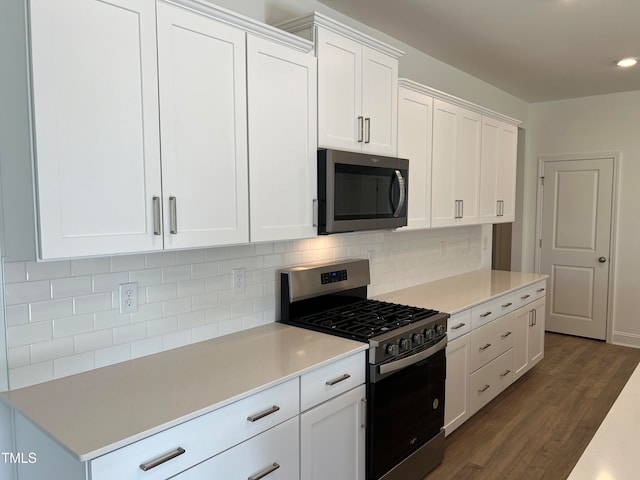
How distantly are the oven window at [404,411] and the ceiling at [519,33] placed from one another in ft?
6.73

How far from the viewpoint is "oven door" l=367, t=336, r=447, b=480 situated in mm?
2256

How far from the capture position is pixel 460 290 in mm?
3605

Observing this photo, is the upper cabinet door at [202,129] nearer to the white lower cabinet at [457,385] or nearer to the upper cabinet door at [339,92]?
the upper cabinet door at [339,92]

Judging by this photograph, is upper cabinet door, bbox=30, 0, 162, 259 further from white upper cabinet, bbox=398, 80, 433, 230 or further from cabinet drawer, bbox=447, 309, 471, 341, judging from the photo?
cabinet drawer, bbox=447, 309, 471, 341

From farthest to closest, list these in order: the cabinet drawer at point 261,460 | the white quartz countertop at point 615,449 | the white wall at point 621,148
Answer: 1. the white wall at point 621,148
2. the cabinet drawer at point 261,460
3. the white quartz countertop at point 615,449

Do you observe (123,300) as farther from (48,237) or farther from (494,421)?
(494,421)

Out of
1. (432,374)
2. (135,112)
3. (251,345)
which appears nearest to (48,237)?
(135,112)

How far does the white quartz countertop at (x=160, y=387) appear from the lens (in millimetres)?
1409

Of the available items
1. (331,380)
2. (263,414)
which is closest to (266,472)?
(263,414)

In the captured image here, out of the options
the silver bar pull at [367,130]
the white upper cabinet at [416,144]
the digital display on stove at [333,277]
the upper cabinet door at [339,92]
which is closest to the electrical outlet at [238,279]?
the digital display on stove at [333,277]

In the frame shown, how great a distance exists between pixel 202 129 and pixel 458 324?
A: 2010mm

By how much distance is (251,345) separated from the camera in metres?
2.19

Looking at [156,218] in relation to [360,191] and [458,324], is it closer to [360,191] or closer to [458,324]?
[360,191]

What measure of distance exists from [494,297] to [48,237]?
113 inches
